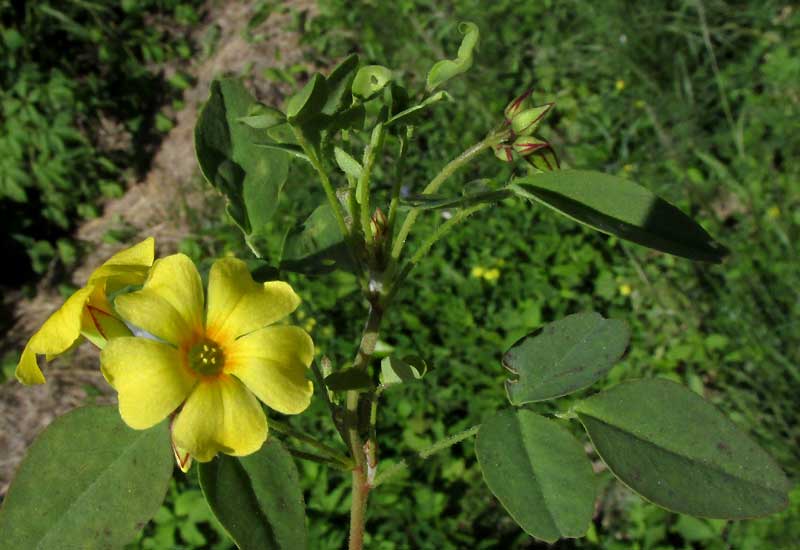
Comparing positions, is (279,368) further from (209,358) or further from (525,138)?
(525,138)

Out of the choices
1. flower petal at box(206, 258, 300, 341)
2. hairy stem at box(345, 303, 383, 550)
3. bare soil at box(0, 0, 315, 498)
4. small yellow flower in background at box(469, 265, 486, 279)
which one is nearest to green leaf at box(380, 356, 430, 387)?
hairy stem at box(345, 303, 383, 550)

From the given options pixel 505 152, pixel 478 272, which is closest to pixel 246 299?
pixel 505 152

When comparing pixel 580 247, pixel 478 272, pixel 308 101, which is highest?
pixel 308 101

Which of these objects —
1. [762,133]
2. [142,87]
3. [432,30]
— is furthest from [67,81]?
[762,133]

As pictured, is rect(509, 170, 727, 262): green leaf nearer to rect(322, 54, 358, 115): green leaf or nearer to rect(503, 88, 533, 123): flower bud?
rect(503, 88, 533, 123): flower bud

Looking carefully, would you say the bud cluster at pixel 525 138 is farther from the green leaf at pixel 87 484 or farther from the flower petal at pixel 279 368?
the green leaf at pixel 87 484

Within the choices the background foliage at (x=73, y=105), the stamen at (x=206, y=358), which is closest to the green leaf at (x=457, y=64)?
the stamen at (x=206, y=358)
